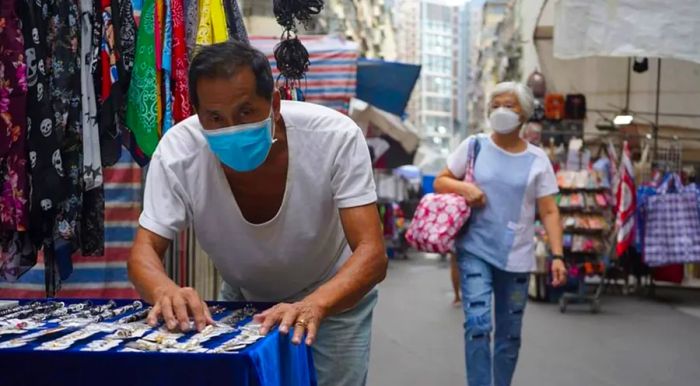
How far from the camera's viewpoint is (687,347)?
895cm

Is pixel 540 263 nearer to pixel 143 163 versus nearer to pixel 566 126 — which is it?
pixel 566 126

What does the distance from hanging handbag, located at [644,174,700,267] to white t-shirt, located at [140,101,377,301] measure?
398 inches

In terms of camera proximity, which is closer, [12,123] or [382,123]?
[12,123]

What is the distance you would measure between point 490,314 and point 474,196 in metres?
0.67

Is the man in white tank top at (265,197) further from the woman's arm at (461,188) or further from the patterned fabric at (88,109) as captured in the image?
the woman's arm at (461,188)

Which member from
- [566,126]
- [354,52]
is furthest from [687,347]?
[566,126]

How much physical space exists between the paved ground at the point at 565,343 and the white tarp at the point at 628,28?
2573 mm

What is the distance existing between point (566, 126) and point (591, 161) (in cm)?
146

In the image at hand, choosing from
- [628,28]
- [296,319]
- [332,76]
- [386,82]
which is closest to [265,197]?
[296,319]

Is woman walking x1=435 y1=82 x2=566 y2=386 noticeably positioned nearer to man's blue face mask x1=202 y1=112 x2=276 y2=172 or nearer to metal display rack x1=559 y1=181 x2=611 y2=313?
man's blue face mask x1=202 y1=112 x2=276 y2=172

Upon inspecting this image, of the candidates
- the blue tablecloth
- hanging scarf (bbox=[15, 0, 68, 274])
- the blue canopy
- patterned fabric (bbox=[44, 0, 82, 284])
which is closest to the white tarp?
the blue canopy

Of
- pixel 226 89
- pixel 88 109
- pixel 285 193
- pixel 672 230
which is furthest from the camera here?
pixel 672 230

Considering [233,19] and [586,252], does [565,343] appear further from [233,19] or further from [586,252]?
[233,19]

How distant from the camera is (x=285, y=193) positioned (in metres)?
2.87
